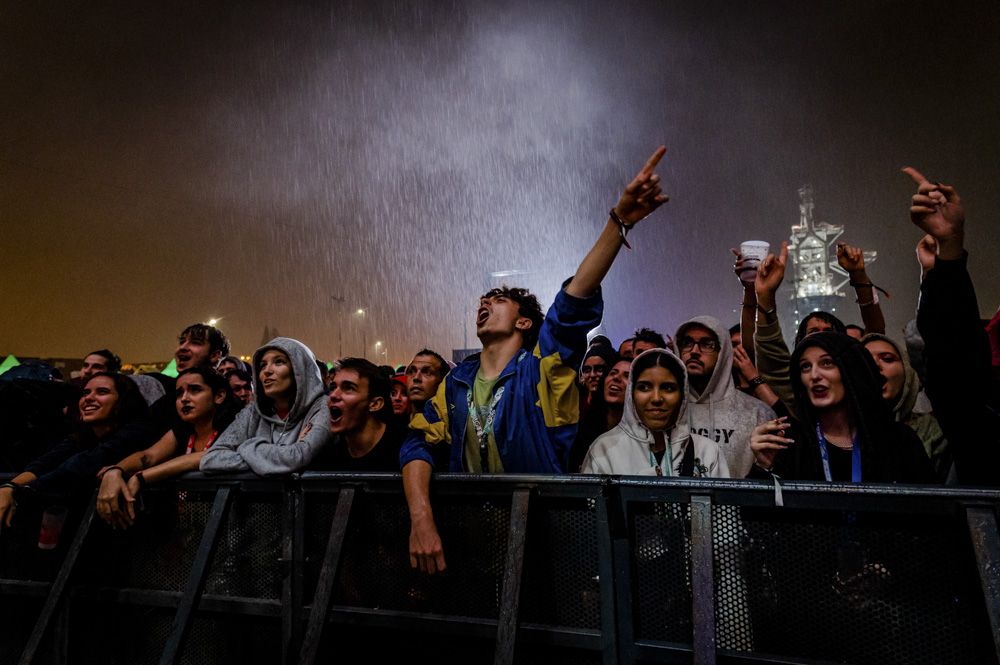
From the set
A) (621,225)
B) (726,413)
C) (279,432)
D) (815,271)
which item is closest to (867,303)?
(726,413)

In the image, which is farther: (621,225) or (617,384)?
(617,384)

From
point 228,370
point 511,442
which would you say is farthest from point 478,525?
point 228,370

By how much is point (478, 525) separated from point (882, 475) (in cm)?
178

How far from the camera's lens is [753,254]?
15.5 feet

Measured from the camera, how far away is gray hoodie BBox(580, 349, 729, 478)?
3076 millimetres

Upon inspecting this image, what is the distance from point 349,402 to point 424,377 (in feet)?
5.29

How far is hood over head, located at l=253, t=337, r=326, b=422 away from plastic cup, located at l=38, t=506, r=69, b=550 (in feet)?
3.95

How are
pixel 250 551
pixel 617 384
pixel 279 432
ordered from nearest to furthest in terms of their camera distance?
pixel 250 551 → pixel 279 432 → pixel 617 384

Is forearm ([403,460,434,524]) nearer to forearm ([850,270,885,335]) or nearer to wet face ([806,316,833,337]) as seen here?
wet face ([806,316,833,337])

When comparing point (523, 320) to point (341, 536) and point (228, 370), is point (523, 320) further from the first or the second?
point (228, 370)

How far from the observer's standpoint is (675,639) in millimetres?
2172

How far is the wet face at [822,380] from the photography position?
9.59 feet

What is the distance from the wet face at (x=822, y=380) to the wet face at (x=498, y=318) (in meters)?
1.47

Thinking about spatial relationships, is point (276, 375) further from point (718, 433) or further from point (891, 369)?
point (891, 369)
